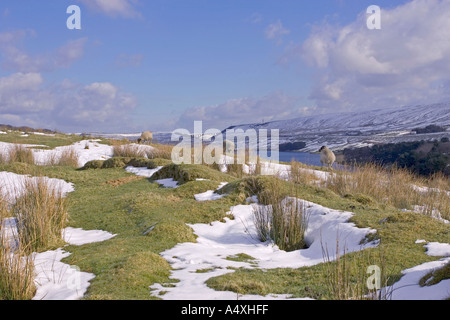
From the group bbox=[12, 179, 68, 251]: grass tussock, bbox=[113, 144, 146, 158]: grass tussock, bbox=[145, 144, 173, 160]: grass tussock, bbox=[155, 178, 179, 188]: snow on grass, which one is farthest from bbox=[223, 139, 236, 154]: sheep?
bbox=[12, 179, 68, 251]: grass tussock

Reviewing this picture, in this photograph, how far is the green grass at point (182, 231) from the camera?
3398 mm

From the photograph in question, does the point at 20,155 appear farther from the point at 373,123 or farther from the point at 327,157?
the point at 373,123

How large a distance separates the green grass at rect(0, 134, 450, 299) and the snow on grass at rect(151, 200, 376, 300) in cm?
15

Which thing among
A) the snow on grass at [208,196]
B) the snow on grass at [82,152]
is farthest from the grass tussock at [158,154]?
the snow on grass at [208,196]

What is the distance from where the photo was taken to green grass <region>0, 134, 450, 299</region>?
3398 millimetres

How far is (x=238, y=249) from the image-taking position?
A: 531cm

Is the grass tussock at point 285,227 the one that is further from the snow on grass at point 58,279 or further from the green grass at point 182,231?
the snow on grass at point 58,279

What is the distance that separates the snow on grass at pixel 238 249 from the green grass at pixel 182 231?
0.15 metres

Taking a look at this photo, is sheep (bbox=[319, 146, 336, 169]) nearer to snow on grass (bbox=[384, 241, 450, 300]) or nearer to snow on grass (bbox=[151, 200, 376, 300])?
snow on grass (bbox=[151, 200, 376, 300])

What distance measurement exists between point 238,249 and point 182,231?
2.96ft

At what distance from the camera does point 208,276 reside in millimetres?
3730

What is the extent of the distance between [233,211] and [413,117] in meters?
151

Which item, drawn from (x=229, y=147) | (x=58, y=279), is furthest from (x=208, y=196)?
(x=229, y=147)

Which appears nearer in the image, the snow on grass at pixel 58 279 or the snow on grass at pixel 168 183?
the snow on grass at pixel 58 279
